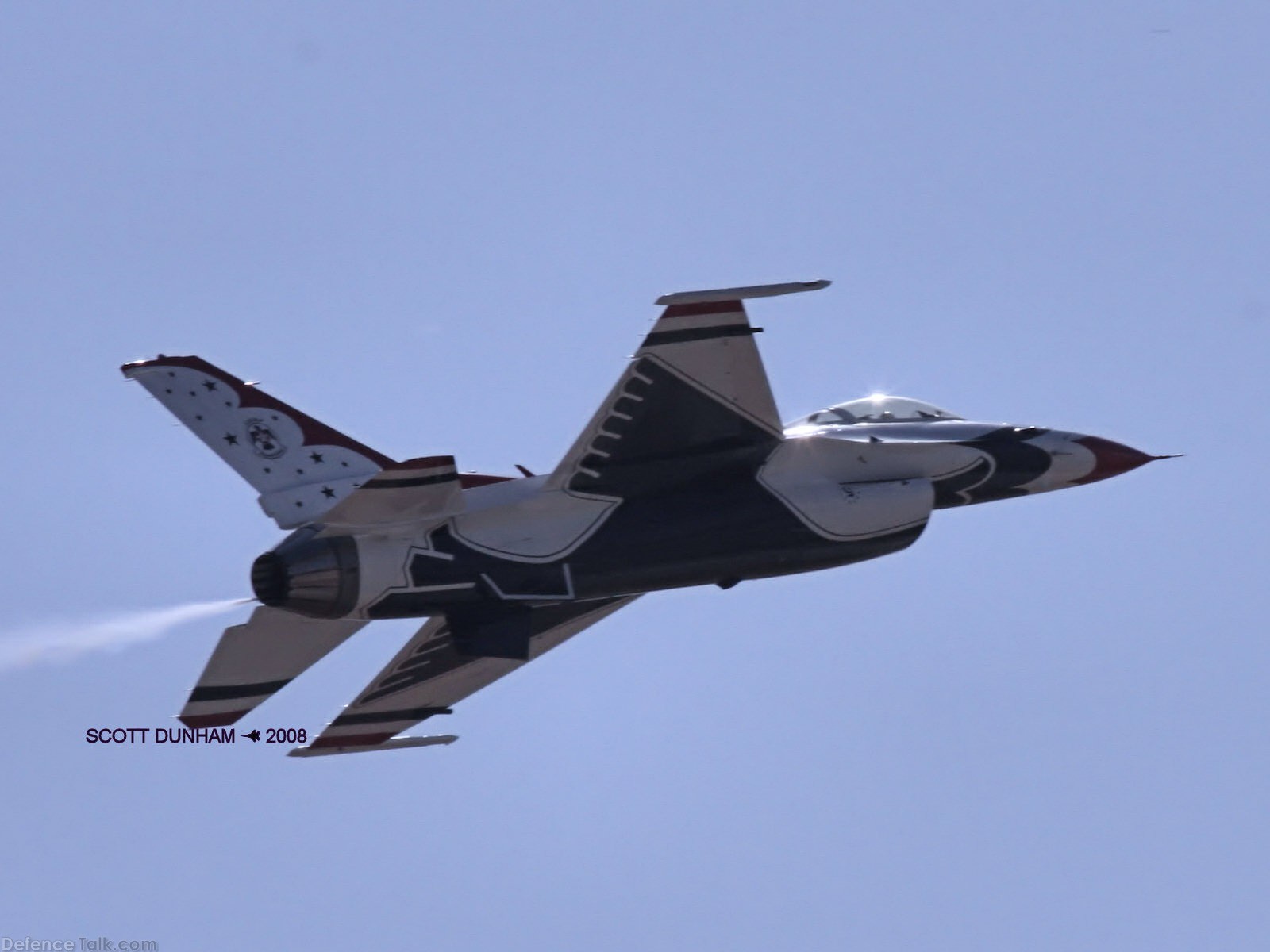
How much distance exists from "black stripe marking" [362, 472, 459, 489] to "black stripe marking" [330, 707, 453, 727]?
524cm

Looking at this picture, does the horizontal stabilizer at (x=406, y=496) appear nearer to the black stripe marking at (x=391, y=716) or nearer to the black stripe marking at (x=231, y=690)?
the black stripe marking at (x=231, y=690)

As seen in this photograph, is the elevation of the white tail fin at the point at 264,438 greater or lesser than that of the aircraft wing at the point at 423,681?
greater

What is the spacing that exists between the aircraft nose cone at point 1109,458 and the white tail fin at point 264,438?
25.7 feet

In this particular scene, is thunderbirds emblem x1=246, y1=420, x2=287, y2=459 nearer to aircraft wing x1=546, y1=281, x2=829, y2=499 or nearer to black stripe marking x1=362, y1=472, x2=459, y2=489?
aircraft wing x1=546, y1=281, x2=829, y2=499

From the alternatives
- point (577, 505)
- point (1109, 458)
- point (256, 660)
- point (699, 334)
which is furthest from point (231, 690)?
point (1109, 458)

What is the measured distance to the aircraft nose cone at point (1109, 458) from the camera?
2680 centimetres

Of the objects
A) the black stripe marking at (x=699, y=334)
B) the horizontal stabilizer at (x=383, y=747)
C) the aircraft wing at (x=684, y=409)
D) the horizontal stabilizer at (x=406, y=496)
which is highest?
the black stripe marking at (x=699, y=334)

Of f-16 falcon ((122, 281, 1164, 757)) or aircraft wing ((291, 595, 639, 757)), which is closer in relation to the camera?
f-16 falcon ((122, 281, 1164, 757))

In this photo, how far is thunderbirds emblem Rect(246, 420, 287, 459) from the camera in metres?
25.6

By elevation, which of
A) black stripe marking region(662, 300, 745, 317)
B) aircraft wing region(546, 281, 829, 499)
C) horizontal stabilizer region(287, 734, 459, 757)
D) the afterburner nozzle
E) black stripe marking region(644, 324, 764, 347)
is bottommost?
horizontal stabilizer region(287, 734, 459, 757)

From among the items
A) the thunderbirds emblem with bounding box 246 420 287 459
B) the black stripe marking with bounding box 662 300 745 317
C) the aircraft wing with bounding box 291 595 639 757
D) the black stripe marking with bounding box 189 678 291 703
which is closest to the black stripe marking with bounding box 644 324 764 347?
the black stripe marking with bounding box 662 300 745 317

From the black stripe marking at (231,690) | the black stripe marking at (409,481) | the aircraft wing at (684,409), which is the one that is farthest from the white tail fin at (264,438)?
the black stripe marking at (409,481)

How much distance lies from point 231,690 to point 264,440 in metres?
2.88

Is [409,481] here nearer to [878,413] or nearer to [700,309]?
[700,309]
